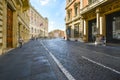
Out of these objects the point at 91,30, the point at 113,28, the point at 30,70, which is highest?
the point at 91,30

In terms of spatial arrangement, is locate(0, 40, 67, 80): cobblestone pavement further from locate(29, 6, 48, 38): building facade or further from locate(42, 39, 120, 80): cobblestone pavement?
locate(29, 6, 48, 38): building facade

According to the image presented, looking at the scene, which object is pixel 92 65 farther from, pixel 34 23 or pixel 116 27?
pixel 34 23

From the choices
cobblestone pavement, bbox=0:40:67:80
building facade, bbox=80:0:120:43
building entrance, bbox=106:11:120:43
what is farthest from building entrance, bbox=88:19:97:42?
cobblestone pavement, bbox=0:40:67:80

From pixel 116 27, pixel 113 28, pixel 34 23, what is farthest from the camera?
pixel 34 23

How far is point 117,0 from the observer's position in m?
21.0

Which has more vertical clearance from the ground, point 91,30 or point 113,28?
point 91,30

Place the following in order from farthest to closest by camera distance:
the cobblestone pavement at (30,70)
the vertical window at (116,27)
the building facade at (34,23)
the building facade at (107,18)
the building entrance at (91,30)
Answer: the building facade at (34,23)
the building entrance at (91,30)
the building facade at (107,18)
the vertical window at (116,27)
the cobblestone pavement at (30,70)

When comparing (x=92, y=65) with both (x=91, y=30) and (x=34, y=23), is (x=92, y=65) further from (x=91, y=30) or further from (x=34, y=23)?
(x=34, y=23)

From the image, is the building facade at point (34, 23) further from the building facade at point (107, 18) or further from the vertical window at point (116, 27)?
the vertical window at point (116, 27)

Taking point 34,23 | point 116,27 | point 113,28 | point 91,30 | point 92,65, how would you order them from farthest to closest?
1. point 34,23
2. point 91,30
3. point 113,28
4. point 116,27
5. point 92,65

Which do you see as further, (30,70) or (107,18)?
(107,18)

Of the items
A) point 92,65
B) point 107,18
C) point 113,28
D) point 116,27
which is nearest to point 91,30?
point 107,18

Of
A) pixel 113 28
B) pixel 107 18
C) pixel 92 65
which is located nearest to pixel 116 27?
pixel 113 28

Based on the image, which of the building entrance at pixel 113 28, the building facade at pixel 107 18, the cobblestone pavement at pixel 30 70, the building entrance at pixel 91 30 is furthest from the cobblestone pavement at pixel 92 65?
the building entrance at pixel 91 30
